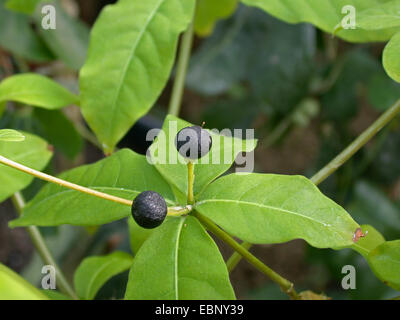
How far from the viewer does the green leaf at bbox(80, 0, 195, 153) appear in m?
0.69

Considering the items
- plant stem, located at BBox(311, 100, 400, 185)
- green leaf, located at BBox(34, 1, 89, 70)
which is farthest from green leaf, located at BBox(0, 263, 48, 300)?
green leaf, located at BBox(34, 1, 89, 70)

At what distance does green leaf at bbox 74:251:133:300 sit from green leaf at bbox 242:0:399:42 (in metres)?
0.45

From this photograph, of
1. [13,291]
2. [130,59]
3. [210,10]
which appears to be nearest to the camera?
[13,291]

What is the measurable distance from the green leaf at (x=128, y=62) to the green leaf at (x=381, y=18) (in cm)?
26

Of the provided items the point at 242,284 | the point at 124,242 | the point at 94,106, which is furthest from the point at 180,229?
the point at 242,284

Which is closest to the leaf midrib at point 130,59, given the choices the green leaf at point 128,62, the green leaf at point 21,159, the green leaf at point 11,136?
the green leaf at point 128,62

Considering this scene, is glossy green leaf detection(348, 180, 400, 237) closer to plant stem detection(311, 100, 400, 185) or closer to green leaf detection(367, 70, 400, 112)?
green leaf detection(367, 70, 400, 112)

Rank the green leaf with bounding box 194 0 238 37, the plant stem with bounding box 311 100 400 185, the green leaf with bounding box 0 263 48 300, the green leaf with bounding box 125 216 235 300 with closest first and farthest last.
Result: 1. the green leaf with bounding box 0 263 48 300
2. the green leaf with bounding box 125 216 235 300
3. the plant stem with bounding box 311 100 400 185
4. the green leaf with bounding box 194 0 238 37

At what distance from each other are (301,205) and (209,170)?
0.12 metres

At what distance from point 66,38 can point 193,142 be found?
89 centimetres

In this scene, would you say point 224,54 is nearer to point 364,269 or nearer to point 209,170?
point 364,269

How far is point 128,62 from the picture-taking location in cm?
71

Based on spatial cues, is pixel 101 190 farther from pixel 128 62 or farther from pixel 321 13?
pixel 321 13

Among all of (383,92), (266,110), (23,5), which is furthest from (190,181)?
(266,110)
